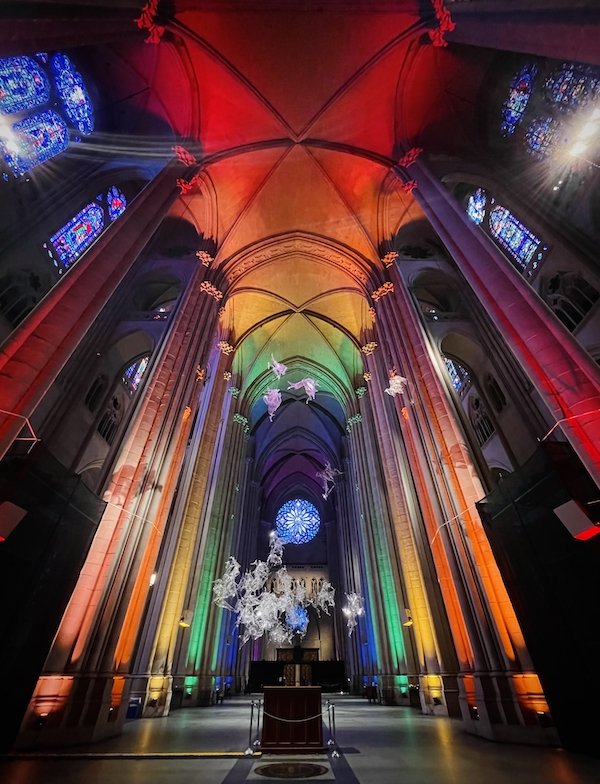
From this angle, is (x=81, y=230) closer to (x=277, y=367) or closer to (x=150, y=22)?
(x=150, y=22)

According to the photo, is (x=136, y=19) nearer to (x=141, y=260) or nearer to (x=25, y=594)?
(x=141, y=260)

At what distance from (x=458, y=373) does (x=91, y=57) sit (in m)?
15.9

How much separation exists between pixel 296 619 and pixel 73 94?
32.6m

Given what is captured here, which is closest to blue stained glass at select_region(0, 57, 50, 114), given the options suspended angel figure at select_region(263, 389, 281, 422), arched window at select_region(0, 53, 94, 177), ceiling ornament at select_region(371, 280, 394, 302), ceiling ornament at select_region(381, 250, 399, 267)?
arched window at select_region(0, 53, 94, 177)

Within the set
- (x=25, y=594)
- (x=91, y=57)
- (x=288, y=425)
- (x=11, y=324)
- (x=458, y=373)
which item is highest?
(x=288, y=425)

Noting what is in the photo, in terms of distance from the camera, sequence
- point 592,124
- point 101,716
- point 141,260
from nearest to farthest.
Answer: point 101,716
point 592,124
point 141,260

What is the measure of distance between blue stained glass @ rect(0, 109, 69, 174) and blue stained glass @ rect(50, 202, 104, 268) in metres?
1.53

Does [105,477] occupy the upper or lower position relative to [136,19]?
lower

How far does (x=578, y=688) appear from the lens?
5.02 m

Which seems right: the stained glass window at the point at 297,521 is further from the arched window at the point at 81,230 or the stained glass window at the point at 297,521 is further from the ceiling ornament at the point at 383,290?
the arched window at the point at 81,230

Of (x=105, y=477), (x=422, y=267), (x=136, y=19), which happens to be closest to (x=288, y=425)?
(x=422, y=267)

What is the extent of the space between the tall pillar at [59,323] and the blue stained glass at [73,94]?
4.34m

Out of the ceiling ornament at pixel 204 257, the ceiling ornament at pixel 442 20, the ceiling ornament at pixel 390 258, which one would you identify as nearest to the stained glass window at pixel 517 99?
the ceiling ornament at pixel 442 20

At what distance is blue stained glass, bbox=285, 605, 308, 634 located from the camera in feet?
97.1
